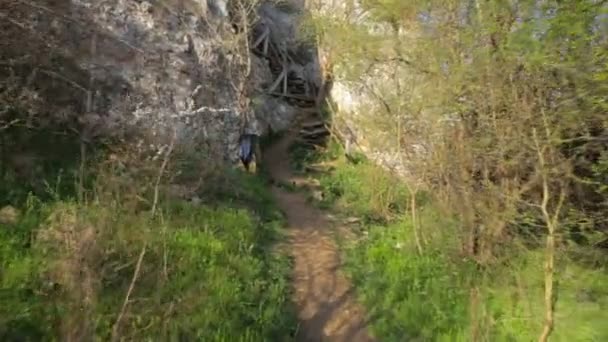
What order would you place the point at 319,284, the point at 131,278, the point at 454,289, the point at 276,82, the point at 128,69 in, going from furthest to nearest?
the point at 276,82
the point at 128,69
the point at 319,284
the point at 454,289
the point at 131,278

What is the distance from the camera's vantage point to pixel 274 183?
577 inches

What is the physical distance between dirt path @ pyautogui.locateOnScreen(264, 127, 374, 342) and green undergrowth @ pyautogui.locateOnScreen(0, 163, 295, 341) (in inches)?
10.6

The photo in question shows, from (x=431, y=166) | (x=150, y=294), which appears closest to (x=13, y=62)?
(x=150, y=294)

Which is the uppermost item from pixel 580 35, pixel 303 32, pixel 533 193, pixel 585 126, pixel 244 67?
pixel 303 32

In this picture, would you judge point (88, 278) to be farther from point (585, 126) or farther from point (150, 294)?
point (585, 126)

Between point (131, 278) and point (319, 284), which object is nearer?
point (131, 278)

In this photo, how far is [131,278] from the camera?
19.9 feet

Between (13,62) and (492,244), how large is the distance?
7.12m

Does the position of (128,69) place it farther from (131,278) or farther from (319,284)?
(131,278)

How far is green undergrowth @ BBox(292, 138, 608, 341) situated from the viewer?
6.40 metres

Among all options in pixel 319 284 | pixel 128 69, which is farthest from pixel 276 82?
pixel 319 284

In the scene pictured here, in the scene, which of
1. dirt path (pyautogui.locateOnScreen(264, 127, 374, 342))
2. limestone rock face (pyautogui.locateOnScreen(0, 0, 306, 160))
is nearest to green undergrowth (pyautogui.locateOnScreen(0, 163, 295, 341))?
dirt path (pyautogui.locateOnScreen(264, 127, 374, 342))

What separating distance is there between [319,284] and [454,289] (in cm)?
190

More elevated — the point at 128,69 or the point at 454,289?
the point at 128,69
